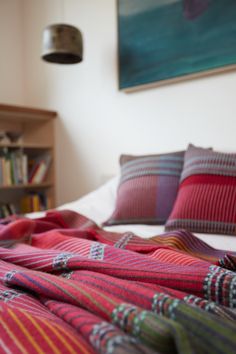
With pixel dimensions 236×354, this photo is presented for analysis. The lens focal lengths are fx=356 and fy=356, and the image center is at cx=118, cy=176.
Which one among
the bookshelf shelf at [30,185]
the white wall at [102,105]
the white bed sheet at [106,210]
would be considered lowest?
the white bed sheet at [106,210]

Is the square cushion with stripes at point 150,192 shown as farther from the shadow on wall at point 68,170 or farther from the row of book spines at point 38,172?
the row of book spines at point 38,172

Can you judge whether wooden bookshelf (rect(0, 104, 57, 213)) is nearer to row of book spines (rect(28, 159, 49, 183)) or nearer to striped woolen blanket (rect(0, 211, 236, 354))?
row of book spines (rect(28, 159, 49, 183))

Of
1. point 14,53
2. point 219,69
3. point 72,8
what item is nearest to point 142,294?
point 219,69

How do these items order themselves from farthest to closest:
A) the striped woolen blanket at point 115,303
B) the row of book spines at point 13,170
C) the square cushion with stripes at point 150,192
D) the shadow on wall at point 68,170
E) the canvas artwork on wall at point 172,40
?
the shadow on wall at point 68,170
the row of book spines at point 13,170
the canvas artwork on wall at point 172,40
the square cushion with stripes at point 150,192
the striped woolen blanket at point 115,303

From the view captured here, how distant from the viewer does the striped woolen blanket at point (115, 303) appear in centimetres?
42

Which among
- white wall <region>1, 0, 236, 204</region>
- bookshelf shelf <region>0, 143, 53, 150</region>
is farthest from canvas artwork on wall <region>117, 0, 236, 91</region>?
bookshelf shelf <region>0, 143, 53, 150</region>

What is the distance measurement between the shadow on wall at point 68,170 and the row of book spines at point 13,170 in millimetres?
258

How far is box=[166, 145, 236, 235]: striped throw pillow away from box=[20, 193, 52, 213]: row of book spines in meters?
1.52

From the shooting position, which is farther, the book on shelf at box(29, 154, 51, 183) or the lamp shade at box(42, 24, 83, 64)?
the book on shelf at box(29, 154, 51, 183)

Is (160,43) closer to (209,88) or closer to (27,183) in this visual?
(209,88)

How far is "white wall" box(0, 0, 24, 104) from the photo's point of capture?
9.05ft

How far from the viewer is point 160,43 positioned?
6.50 ft

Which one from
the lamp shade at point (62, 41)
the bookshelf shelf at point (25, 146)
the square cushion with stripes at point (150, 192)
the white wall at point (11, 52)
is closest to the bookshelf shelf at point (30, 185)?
the bookshelf shelf at point (25, 146)

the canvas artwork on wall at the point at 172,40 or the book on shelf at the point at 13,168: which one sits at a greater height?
the canvas artwork on wall at the point at 172,40
